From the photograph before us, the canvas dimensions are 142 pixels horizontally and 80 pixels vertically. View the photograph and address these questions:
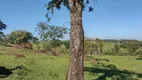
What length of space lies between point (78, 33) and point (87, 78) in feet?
33.2

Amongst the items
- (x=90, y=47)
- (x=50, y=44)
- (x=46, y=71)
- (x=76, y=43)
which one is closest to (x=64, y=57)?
(x=50, y=44)

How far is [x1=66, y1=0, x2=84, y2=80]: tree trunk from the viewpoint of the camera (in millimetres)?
15539

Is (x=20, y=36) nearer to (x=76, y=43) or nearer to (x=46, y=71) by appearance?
(x=46, y=71)

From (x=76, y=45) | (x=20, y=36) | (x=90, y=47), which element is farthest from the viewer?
(x=20, y=36)

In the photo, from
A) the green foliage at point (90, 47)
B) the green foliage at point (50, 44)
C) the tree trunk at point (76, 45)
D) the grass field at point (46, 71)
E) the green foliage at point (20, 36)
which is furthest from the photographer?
the green foliage at point (20, 36)

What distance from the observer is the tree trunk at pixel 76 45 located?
15.5 metres

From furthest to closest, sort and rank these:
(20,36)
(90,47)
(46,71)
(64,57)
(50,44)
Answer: (20,36)
(90,47)
(50,44)
(64,57)
(46,71)

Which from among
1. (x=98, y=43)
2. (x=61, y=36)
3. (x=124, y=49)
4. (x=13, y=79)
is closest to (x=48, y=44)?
(x=61, y=36)

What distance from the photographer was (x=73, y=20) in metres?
16.0

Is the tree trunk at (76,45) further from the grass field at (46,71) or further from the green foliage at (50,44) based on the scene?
the green foliage at (50,44)

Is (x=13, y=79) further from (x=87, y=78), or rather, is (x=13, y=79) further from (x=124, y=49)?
(x=124, y=49)

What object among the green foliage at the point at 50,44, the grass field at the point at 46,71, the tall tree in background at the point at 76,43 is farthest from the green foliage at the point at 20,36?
the tall tree in background at the point at 76,43

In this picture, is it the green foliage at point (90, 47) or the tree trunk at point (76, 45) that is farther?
the green foliage at point (90, 47)

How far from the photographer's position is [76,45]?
15750mm
